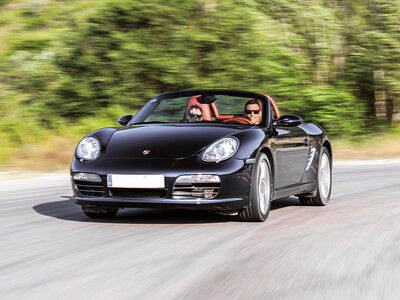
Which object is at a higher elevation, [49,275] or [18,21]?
[49,275]

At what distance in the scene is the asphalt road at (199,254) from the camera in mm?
4000

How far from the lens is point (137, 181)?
6250 mm

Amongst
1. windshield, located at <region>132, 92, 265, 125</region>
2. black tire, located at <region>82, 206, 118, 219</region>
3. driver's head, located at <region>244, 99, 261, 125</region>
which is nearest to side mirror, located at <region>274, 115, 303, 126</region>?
windshield, located at <region>132, 92, 265, 125</region>

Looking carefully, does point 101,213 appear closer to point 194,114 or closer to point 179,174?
point 179,174

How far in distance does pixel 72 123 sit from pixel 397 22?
10571mm

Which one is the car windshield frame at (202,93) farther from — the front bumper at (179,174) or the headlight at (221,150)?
the front bumper at (179,174)

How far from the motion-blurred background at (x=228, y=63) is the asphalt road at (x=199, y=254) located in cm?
1170

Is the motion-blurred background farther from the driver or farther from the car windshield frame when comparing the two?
Result: the driver

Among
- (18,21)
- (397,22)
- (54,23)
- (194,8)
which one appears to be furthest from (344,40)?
(18,21)

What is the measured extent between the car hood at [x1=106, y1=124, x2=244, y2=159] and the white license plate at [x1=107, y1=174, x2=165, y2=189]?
21 centimetres

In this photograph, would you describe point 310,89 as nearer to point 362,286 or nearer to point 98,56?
point 98,56

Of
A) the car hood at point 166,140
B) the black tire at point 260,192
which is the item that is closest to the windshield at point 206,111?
the car hood at point 166,140

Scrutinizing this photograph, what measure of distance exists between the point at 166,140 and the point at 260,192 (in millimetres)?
958

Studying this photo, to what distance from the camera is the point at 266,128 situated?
715cm
